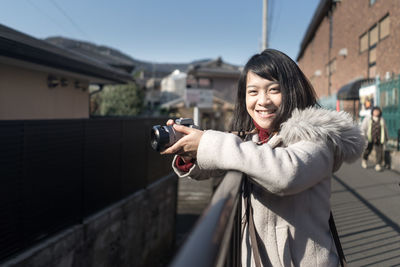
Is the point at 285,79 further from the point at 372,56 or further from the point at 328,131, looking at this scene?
the point at 372,56

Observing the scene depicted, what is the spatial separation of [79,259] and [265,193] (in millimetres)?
3702

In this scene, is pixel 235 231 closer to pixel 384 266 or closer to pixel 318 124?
pixel 318 124

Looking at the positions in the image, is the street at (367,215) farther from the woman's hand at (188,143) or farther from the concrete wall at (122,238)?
the concrete wall at (122,238)

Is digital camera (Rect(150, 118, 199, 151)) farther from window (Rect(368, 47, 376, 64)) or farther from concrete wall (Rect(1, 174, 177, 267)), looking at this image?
window (Rect(368, 47, 376, 64))

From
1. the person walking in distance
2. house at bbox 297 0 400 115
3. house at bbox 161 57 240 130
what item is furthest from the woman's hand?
house at bbox 161 57 240 130

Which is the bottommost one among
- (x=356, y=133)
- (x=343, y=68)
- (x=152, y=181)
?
(x=152, y=181)

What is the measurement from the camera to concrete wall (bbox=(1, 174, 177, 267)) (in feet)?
12.4

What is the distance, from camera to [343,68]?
17984 millimetres

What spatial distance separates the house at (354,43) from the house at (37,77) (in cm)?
828

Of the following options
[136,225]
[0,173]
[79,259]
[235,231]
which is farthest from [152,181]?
[235,231]

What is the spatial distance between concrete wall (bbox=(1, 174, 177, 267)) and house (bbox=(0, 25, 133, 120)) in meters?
2.85

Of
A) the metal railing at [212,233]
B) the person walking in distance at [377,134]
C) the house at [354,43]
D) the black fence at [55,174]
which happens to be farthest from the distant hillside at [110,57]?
the metal railing at [212,233]

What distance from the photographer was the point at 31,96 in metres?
7.21

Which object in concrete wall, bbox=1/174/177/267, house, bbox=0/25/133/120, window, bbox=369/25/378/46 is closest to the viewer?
concrete wall, bbox=1/174/177/267
